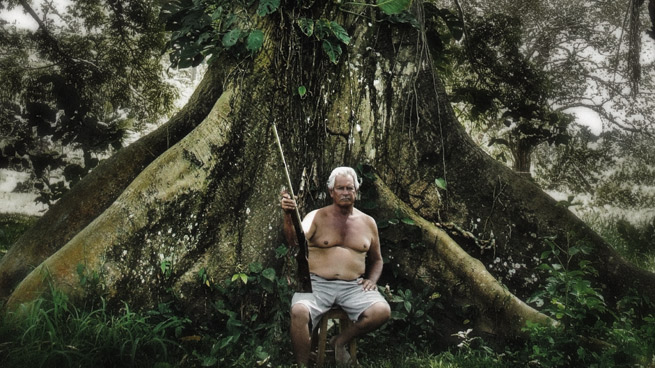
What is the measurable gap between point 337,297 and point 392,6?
7.95 feet

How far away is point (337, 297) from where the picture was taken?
2.90m

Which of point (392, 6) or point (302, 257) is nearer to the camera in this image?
point (302, 257)

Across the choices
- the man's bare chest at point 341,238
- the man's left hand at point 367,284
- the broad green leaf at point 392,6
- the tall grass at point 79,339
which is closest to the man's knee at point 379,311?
the man's left hand at point 367,284

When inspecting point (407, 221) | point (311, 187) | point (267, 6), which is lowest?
point (407, 221)

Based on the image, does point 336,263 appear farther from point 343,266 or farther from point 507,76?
point 507,76

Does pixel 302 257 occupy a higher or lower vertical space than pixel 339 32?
lower

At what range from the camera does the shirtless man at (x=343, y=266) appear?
9.26 ft

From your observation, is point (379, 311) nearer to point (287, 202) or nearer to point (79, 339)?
point (287, 202)

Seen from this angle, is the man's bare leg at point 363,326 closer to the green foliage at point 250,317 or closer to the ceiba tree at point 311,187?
the green foliage at point 250,317

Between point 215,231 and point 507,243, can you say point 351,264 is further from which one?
point 507,243

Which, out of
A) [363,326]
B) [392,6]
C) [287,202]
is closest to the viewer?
[287,202]

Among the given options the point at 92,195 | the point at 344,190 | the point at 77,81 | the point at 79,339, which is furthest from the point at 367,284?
the point at 77,81

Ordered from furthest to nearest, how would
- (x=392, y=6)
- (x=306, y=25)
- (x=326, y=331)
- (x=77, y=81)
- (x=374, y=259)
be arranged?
1. (x=77, y=81)
2. (x=392, y=6)
3. (x=306, y=25)
4. (x=374, y=259)
5. (x=326, y=331)

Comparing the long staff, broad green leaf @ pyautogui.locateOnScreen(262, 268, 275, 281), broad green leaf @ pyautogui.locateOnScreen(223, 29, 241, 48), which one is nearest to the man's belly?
the long staff
